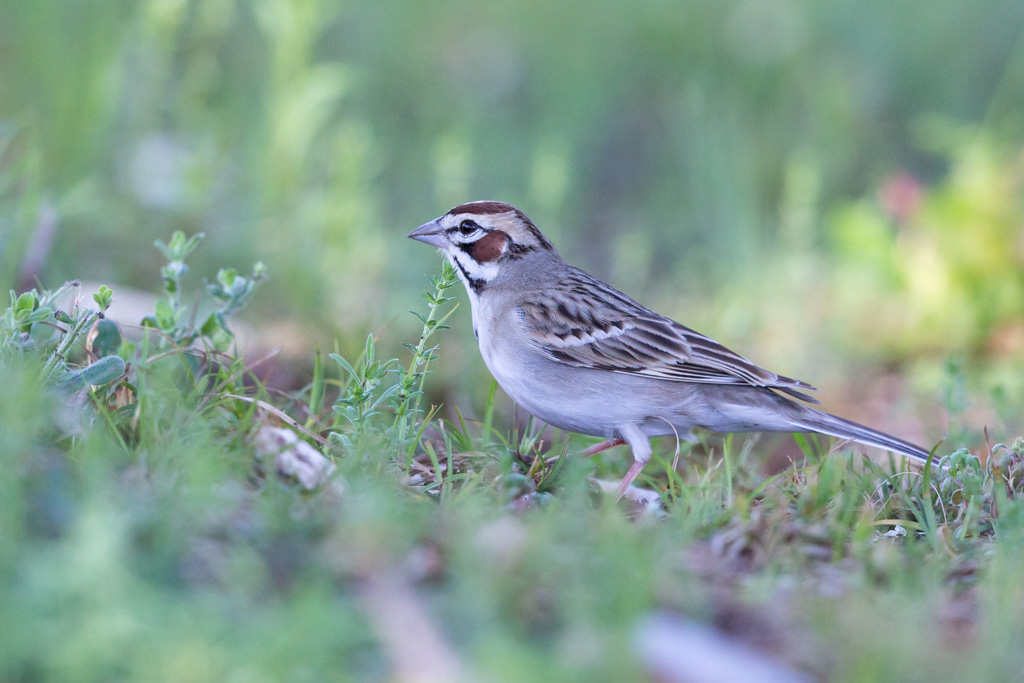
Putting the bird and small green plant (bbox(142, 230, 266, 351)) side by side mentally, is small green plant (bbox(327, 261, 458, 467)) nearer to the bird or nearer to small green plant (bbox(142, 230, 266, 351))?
small green plant (bbox(142, 230, 266, 351))

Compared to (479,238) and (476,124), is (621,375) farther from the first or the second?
(476,124)

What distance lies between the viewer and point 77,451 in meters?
3.42

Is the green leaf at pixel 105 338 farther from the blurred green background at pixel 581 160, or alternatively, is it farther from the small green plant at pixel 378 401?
the small green plant at pixel 378 401

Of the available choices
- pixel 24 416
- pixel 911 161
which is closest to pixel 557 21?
pixel 911 161

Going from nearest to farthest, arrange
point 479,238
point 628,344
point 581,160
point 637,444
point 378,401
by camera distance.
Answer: point 378,401, point 637,444, point 628,344, point 479,238, point 581,160

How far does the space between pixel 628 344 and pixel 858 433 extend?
1047 millimetres

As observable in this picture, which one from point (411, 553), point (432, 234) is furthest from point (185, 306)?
point (411, 553)

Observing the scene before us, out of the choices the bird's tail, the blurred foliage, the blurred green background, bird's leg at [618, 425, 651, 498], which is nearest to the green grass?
the bird's tail

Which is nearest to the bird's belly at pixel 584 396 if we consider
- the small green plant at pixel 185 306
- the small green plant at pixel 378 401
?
the small green plant at pixel 378 401

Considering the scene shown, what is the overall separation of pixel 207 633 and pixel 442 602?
63cm

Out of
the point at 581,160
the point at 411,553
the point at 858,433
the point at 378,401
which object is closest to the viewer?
the point at 411,553

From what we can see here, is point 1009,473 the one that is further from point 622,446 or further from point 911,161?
point 911,161

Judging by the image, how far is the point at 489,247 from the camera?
536 centimetres

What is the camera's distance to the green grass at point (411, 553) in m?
2.28
